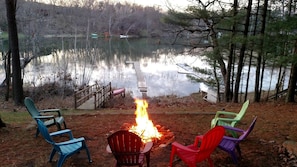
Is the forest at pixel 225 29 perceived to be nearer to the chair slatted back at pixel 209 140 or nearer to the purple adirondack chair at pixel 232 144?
the purple adirondack chair at pixel 232 144

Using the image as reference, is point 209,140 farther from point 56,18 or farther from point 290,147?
point 56,18

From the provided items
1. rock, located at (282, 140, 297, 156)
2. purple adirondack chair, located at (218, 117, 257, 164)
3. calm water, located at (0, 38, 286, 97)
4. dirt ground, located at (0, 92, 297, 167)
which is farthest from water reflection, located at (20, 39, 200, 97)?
purple adirondack chair, located at (218, 117, 257, 164)

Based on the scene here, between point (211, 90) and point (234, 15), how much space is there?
6.42m

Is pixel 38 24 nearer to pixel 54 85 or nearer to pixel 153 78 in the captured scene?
pixel 54 85

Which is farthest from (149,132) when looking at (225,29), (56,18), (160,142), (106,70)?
(106,70)

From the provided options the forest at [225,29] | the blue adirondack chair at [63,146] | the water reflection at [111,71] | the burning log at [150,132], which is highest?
the forest at [225,29]

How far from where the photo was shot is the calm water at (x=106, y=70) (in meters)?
16.5

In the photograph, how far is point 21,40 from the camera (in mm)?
17703

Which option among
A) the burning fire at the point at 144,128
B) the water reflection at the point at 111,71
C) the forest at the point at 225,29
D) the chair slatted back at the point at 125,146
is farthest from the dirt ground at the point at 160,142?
the water reflection at the point at 111,71

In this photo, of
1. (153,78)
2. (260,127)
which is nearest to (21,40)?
(153,78)

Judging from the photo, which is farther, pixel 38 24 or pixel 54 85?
pixel 38 24

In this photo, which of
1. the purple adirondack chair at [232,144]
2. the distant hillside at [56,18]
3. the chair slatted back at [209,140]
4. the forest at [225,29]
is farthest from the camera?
the distant hillside at [56,18]

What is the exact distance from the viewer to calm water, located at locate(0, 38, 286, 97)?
54.1 feet

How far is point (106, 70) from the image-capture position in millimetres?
21359
